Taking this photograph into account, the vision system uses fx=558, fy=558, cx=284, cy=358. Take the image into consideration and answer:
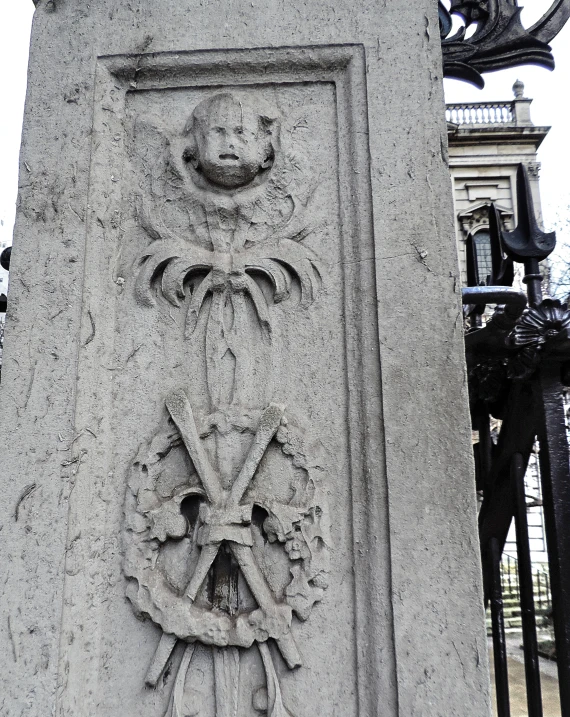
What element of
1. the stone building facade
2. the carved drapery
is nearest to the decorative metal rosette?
the carved drapery

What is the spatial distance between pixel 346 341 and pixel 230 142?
0.68 m

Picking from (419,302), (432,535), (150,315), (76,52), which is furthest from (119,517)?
(76,52)

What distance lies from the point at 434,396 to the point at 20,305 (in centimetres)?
121

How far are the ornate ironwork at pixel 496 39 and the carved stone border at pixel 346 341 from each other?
688 millimetres

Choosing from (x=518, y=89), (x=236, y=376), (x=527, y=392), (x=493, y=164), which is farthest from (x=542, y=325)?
(x=518, y=89)

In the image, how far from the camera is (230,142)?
5.43 feet

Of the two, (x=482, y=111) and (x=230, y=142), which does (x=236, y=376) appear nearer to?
(x=230, y=142)

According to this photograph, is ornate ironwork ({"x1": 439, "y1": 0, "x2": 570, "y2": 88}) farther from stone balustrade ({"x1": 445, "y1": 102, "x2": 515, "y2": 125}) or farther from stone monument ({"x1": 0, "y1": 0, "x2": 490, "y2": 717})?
stone balustrade ({"x1": 445, "y1": 102, "x2": 515, "y2": 125})

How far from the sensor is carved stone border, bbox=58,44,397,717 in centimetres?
143

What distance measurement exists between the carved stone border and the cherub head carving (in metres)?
0.14

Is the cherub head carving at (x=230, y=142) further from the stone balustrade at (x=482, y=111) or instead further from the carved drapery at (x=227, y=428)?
the stone balustrade at (x=482, y=111)

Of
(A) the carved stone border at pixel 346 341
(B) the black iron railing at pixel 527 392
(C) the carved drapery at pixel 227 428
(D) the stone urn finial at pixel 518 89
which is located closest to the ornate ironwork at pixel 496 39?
(B) the black iron railing at pixel 527 392

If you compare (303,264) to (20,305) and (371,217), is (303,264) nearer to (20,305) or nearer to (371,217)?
(371,217)

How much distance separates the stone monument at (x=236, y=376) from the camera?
1.43m
